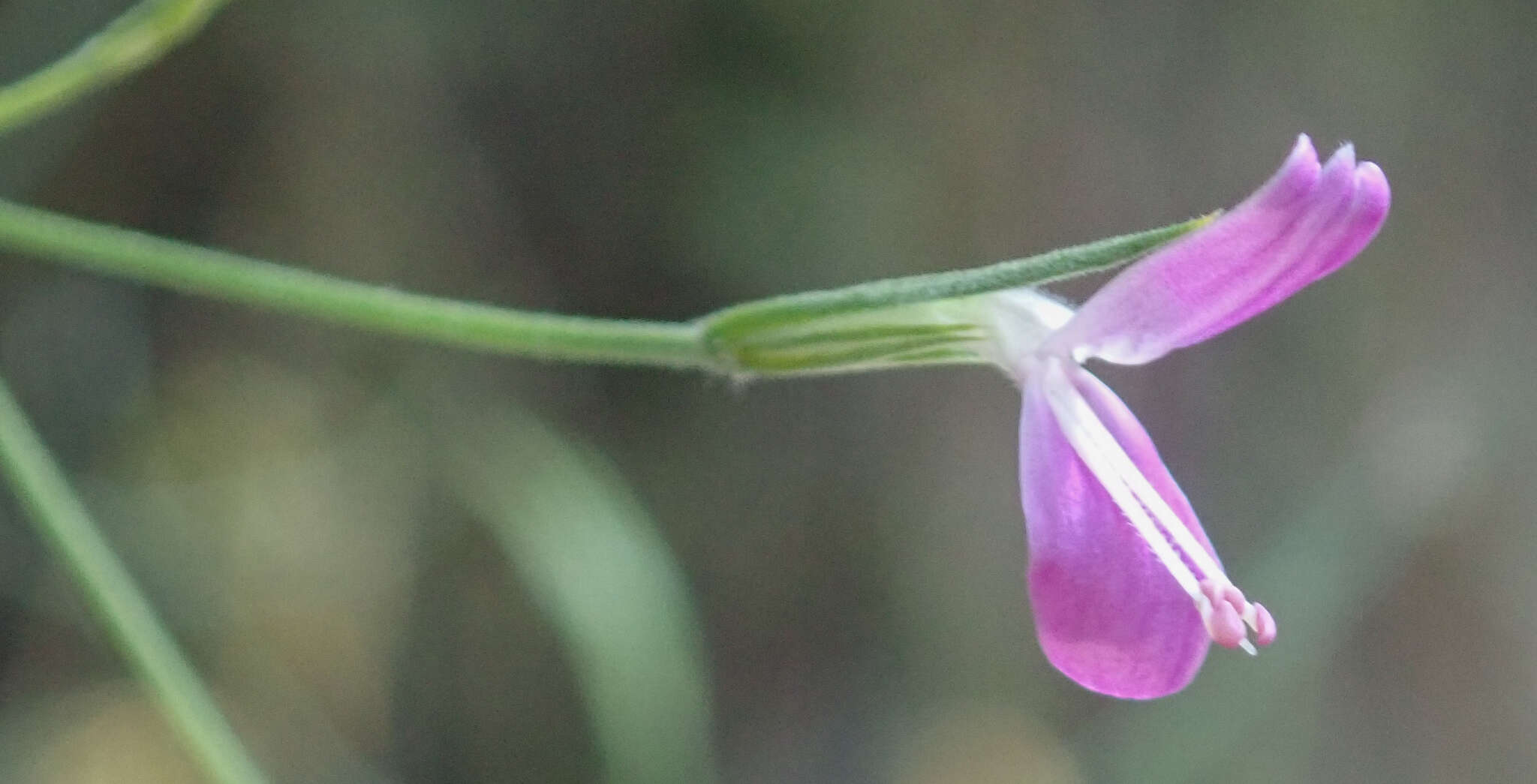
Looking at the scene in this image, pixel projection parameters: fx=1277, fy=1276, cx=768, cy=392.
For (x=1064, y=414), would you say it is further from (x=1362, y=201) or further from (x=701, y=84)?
(x=701, y=84)

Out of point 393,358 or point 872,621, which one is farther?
point 872,621

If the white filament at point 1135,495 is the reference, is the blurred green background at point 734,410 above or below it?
above

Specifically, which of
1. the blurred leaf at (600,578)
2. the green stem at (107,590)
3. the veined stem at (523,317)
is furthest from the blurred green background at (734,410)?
the veined stem at (523,317)

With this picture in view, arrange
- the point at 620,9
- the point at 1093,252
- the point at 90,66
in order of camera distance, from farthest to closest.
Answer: the point at 620,9 < the point at 90,66 < the point at 1093,252

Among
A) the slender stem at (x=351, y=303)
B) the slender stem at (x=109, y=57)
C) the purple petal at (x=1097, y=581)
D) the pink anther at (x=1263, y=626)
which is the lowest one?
the pink anther at (x=1263, y=626)

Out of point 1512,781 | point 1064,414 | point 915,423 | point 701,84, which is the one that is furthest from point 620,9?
point 1512,781

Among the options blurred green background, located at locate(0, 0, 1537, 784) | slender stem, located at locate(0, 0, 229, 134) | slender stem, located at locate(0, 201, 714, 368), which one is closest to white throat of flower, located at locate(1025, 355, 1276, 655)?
slender stem, located at locate(0, 201, 714, 368)

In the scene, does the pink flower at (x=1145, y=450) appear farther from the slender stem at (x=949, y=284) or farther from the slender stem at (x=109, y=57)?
the slender stem at (x=109, y=57)

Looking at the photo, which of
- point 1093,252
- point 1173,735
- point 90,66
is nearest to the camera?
point 1093,252
